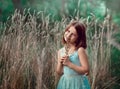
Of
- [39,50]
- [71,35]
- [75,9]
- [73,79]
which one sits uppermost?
[75,9]

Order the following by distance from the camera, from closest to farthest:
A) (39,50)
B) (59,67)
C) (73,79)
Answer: (73,79)
(59,67)
(39,50)

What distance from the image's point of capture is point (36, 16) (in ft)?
17.5

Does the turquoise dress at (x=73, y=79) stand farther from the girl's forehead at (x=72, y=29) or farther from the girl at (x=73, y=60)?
the girl's forehead at (x=72, y=29)

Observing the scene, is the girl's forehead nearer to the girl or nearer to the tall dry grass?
the girl

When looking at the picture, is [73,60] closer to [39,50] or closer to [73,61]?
[73,61]

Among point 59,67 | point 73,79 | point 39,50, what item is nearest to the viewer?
point 73,79

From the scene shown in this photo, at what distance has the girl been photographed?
16.6 ft

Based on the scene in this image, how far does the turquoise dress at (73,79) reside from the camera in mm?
5062

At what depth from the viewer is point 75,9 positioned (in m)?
5.29

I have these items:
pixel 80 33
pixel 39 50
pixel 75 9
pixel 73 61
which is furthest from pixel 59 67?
pixel 75 9

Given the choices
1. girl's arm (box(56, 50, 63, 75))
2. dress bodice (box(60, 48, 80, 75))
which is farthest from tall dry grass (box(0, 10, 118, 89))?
dress bodice (box(60, 48, 80, 75))

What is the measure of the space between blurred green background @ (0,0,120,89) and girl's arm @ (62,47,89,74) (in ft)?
1.06

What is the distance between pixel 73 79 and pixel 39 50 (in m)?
0.54

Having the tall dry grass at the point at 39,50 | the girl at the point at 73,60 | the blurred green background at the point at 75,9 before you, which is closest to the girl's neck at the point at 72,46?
the girl at the point at 73,60
